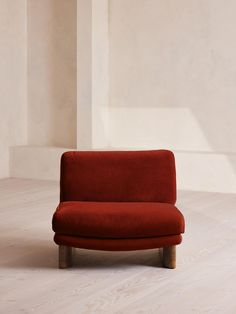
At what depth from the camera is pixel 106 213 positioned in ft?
14.8

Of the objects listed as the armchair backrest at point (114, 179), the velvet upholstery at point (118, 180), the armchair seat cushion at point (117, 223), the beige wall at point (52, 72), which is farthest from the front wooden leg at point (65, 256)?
the beige wall at point (52, 72)

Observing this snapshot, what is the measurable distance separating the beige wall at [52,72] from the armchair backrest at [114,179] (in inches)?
170

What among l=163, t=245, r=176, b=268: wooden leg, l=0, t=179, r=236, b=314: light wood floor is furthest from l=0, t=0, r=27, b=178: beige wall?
l=163, t=245, r=176, b=268: wooden leg

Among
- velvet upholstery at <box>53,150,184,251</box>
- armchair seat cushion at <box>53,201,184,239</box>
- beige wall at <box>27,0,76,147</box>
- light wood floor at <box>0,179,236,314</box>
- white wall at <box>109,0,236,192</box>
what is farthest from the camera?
beige wall at <box>27,0,76,147</box>

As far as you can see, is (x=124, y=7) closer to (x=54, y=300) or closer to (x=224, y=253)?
(x=224, y=253)

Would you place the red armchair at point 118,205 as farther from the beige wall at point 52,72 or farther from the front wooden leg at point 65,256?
the beige wall at point 52,72

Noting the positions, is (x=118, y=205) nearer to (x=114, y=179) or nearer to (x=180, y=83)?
(x=114, y=179)

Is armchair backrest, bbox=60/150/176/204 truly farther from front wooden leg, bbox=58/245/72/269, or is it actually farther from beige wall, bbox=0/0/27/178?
beige wall, bbox=0/0/27/178

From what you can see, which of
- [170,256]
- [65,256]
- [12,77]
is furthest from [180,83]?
[65,256]

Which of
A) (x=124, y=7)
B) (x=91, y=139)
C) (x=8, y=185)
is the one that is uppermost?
(x=124, y=7)

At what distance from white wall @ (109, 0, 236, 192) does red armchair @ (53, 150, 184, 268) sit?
316cm

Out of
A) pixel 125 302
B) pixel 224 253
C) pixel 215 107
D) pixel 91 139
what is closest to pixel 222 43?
pixel 215 107

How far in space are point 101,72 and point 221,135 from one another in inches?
70.8

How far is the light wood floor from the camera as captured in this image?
3.85 metres
